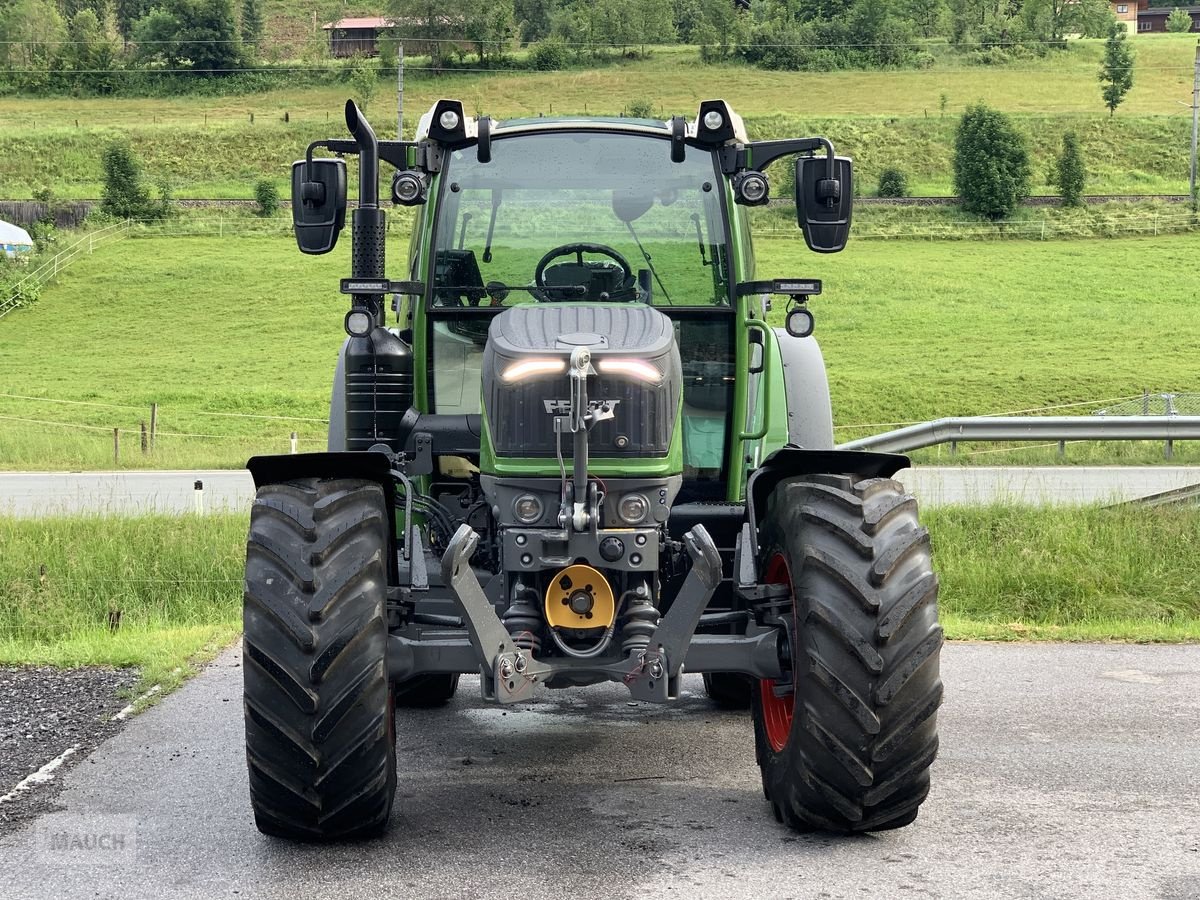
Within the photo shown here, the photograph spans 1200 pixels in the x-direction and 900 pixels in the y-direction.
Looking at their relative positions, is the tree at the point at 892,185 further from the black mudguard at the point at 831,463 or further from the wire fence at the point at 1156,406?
the black mudguard at the point at 831,463

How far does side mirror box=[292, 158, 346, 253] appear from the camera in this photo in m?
6.57

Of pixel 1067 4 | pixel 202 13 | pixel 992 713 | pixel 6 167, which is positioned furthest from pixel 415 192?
pixel 1067 4

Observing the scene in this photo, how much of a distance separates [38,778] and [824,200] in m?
3.91

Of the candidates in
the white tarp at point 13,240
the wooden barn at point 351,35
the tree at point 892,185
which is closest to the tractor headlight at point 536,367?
the white tarp at point 13,240

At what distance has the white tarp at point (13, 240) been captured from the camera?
188ft

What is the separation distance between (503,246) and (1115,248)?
5544 centimetres

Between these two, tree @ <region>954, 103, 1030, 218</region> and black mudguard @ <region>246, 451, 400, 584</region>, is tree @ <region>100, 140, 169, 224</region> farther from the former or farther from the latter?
black mudguard @ <region>246, 451, 400, 584</region>

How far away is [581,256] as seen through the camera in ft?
23.2

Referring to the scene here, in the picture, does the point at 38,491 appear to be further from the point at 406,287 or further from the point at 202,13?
the point at 202,13

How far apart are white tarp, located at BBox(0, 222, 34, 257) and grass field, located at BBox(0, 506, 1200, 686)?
47527mm

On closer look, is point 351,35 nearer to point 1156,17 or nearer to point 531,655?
point 1156,17

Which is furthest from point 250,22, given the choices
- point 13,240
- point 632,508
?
point 632,508

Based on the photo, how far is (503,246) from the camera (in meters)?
7.09

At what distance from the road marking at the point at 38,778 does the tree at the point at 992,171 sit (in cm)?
6136
